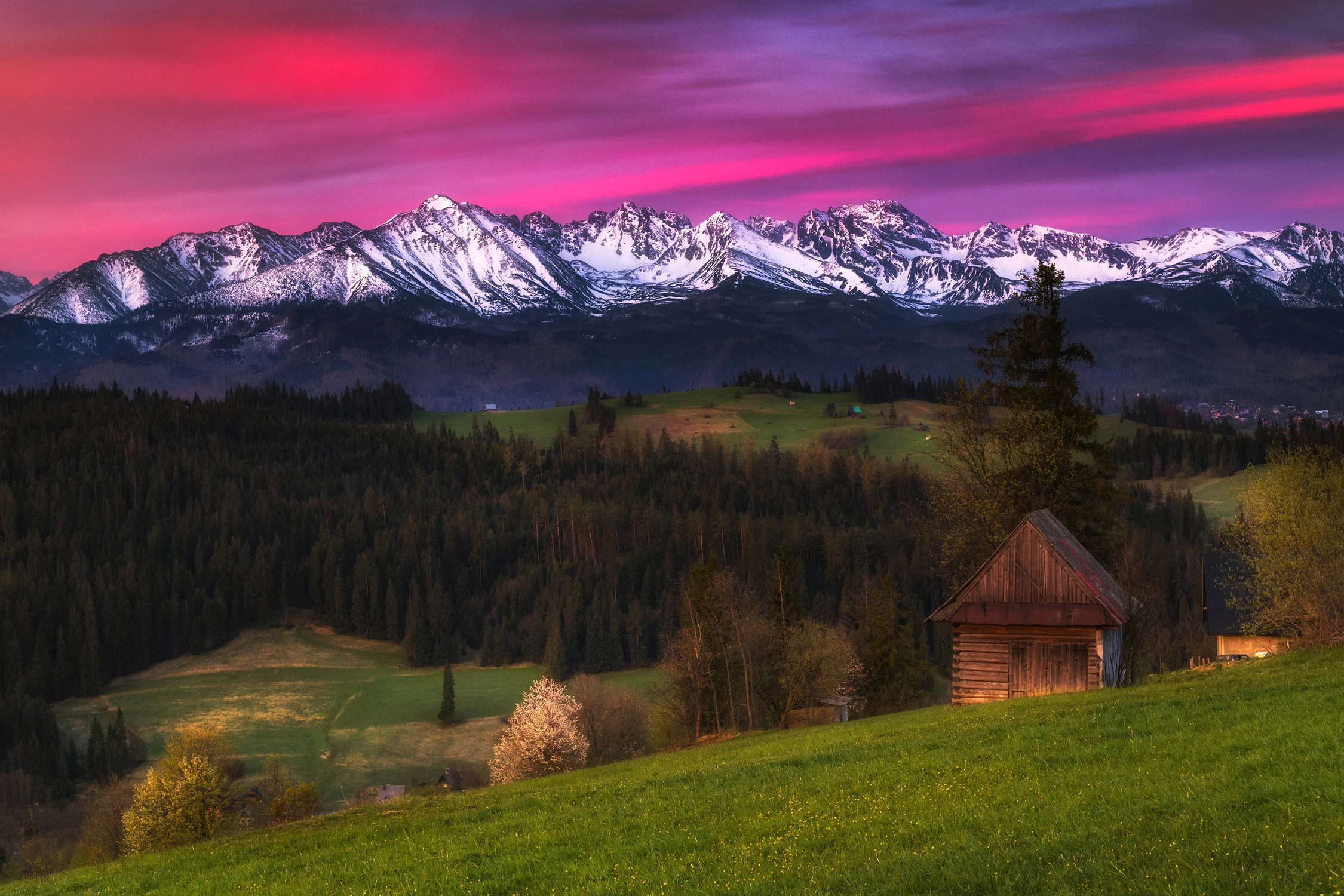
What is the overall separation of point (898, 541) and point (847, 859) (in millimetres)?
167559

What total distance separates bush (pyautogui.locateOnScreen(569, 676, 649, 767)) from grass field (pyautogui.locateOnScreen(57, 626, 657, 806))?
23.1 m

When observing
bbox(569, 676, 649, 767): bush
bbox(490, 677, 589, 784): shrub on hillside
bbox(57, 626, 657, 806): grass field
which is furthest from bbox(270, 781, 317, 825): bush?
bbox(57, 626, 657, 806): grass field

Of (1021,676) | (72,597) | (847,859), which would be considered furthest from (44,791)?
(847,859)

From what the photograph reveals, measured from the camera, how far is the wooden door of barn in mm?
42344

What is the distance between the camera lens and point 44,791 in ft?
401

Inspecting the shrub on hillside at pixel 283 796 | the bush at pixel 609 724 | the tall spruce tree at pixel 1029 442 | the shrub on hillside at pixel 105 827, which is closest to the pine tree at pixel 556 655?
the shrub on hillside at pixel 283 796

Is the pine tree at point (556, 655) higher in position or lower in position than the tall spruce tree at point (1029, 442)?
lower

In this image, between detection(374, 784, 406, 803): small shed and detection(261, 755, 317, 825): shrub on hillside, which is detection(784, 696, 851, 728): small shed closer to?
detection(261, 755, 317, 825): shrub on hillside

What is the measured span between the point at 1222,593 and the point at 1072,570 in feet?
88.6

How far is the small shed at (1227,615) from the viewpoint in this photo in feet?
196

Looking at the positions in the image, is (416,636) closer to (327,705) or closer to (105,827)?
(327,705)

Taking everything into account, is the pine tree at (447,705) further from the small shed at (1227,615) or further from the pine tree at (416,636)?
the small shed at (1227,615)

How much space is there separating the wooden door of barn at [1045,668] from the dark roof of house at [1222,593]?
21644mm

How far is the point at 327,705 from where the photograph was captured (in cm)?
14012
